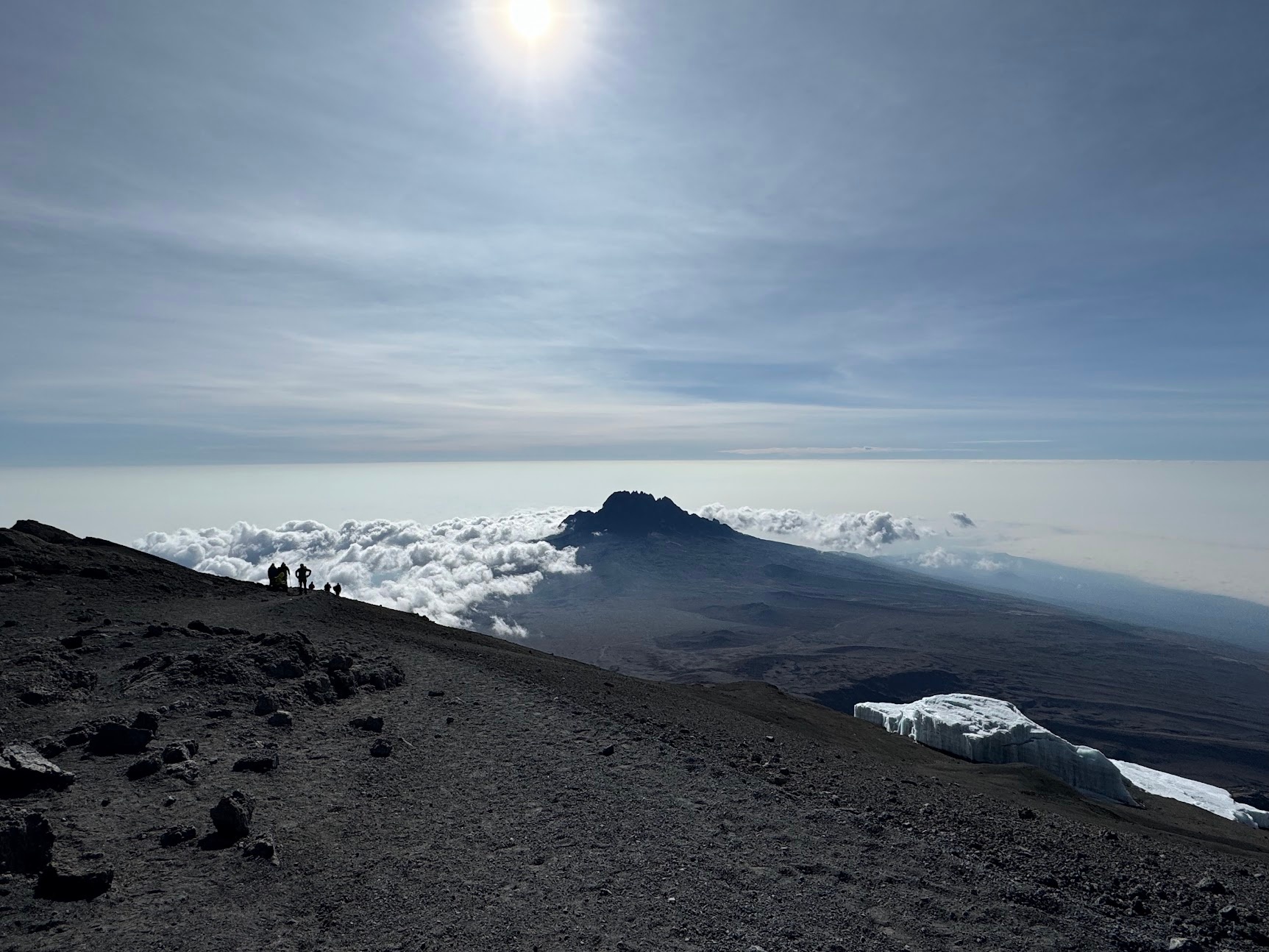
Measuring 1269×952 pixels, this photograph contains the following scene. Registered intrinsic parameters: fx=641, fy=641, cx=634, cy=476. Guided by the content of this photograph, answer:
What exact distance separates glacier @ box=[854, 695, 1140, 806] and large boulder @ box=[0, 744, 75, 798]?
48930 millimetres

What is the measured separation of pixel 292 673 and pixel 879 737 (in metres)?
28.8

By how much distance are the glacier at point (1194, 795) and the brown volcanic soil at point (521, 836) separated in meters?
49.5

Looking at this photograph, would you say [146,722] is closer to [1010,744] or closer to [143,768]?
[143,768]

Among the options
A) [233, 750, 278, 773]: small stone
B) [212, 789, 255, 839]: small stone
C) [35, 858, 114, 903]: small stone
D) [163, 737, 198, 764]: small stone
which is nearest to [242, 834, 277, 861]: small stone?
[212, 789, 255, 839]: small stone

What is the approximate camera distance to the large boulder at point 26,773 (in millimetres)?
10211

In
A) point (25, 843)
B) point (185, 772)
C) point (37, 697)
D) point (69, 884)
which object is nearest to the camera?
point (69, 884)

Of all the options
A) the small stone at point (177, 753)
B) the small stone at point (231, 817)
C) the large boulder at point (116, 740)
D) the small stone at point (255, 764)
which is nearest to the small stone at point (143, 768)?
the small stone at point (177, 753)

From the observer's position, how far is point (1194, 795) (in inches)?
2635

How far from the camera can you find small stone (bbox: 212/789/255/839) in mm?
9688

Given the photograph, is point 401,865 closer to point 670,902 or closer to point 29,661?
point 670,902

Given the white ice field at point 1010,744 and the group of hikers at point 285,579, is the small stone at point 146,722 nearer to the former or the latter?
the group of hikers at point 285,579

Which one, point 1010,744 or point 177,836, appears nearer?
point 177,836

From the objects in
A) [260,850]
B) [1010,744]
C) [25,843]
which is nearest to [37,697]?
[25,843]

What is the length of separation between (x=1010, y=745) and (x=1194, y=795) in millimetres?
33827
